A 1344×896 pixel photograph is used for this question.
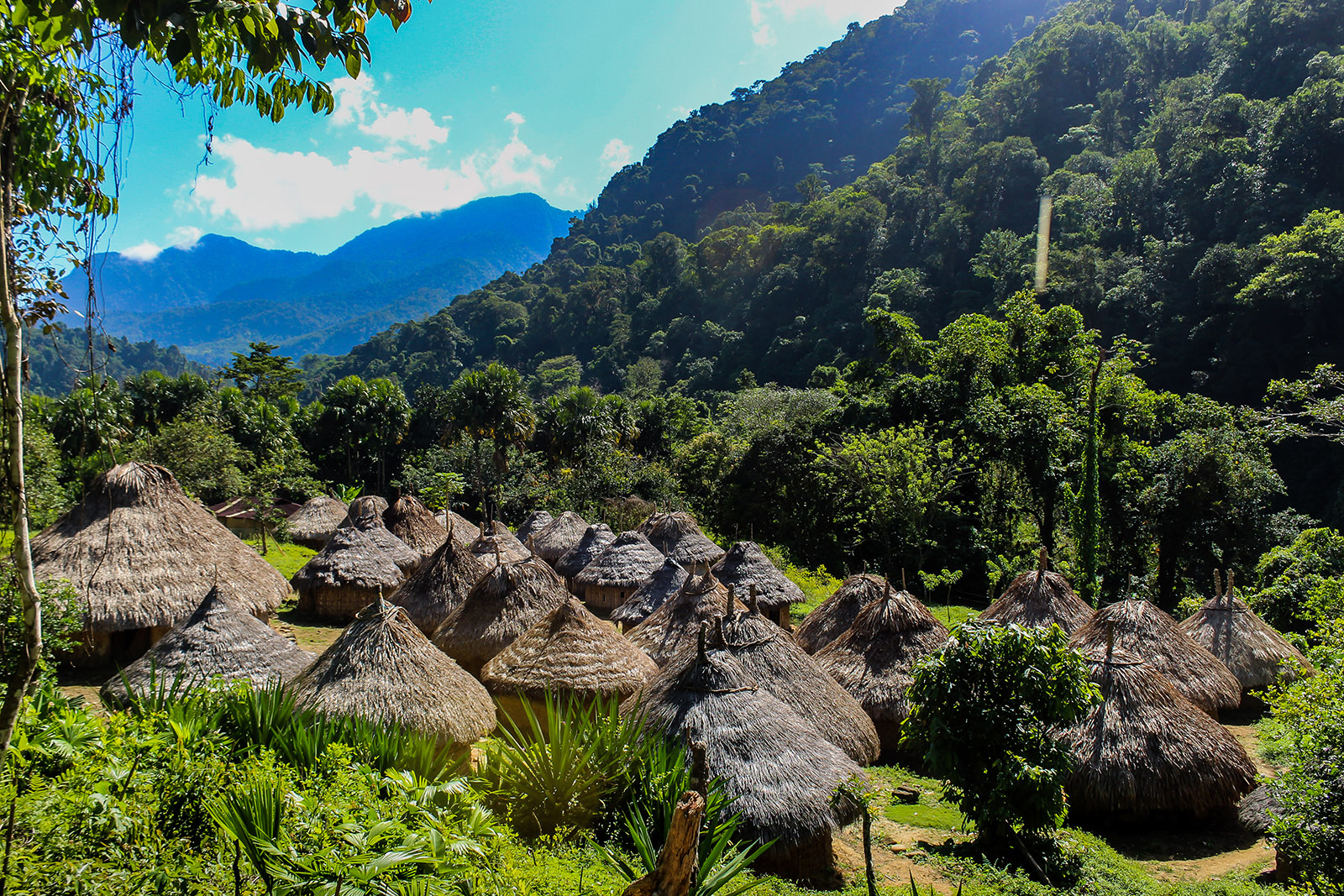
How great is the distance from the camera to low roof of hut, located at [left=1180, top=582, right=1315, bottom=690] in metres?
14.9

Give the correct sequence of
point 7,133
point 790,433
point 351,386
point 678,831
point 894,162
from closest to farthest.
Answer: point 678,831 < point 7,133 < point 790,433 < point 351,386 < point 894,162

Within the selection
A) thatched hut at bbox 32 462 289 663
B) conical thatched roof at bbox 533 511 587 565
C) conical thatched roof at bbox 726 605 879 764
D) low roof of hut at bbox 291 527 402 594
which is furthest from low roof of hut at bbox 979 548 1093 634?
thatched hut at bbox 32 462 289 663

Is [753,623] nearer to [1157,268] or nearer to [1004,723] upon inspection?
[1004,723]

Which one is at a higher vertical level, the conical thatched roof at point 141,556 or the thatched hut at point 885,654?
the conical thatched roof at point 141,556

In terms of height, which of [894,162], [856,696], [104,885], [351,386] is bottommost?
[856,696]

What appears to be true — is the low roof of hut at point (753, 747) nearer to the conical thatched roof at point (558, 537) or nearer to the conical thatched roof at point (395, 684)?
the conical thatched roof at point (395, 684)

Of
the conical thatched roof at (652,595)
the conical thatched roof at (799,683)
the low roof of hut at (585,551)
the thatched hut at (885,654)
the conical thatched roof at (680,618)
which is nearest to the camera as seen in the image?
the conical thatched roof at (799,683)

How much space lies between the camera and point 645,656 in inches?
480

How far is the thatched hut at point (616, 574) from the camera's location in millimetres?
22172

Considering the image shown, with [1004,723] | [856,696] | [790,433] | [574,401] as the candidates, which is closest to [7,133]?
[1004,723]

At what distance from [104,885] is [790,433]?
26964mm

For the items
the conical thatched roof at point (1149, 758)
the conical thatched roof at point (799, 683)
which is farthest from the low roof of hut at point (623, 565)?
the conical thatched roof at point (1149, 758)

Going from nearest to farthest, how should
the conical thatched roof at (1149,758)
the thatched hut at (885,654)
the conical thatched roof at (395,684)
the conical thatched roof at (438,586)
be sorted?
the conical thatched roof at (395,684)
the conical thatched roof at (1149,758)
the thatched hut at (885,654)
the conical thatched roof at (438,586)

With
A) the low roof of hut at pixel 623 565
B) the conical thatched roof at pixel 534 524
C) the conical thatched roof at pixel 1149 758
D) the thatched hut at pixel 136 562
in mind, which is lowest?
the conical thatched roof at pixel 1149 758
